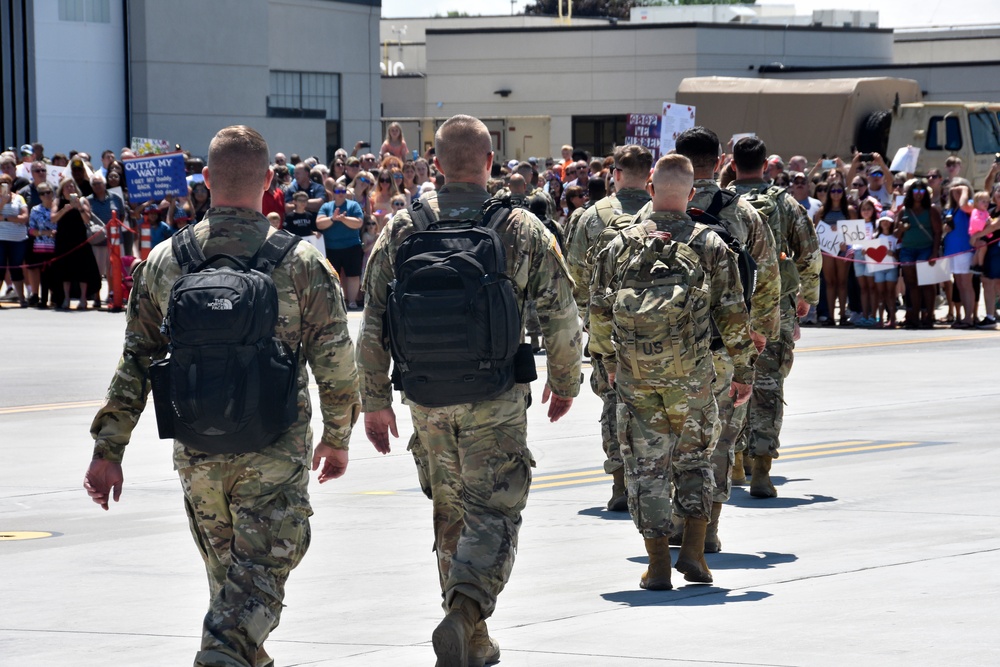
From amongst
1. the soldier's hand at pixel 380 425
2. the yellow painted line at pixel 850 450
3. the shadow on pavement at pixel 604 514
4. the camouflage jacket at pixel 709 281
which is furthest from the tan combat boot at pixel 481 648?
the yellow painted line at pixel 850 450

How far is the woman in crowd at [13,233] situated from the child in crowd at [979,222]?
1378 centimetres

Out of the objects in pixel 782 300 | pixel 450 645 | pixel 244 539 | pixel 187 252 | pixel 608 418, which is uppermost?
pixel 187 252

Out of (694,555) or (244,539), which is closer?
(244,539)

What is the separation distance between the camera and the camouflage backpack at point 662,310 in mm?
7121

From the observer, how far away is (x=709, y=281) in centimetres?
728

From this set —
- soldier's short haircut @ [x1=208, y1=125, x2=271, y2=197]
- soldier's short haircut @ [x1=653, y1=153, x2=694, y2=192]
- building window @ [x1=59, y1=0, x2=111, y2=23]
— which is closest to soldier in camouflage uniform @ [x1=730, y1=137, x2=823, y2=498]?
soldier's short haircut @ [x1=653, y1=153, x2=694, y2=192]

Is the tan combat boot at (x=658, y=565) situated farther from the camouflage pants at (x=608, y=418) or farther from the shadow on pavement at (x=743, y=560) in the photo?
the camouflage pants at (x=608, y=418)

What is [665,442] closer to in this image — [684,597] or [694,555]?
[694,555]

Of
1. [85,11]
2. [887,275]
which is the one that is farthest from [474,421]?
[85,11]

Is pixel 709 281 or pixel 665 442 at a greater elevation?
pixel 709 281

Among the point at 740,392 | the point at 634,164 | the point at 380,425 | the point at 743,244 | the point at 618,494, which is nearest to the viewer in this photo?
the point at 380,425

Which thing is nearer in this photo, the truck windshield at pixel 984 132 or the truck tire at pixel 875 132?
the truck windshield at pixel 984 132

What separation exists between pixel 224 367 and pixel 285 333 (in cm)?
32

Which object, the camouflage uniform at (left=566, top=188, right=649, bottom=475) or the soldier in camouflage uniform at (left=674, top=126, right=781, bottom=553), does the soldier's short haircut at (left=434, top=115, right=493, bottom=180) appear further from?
the camouflage uniform at (left=566, top=188, right=649, bottom=475)
